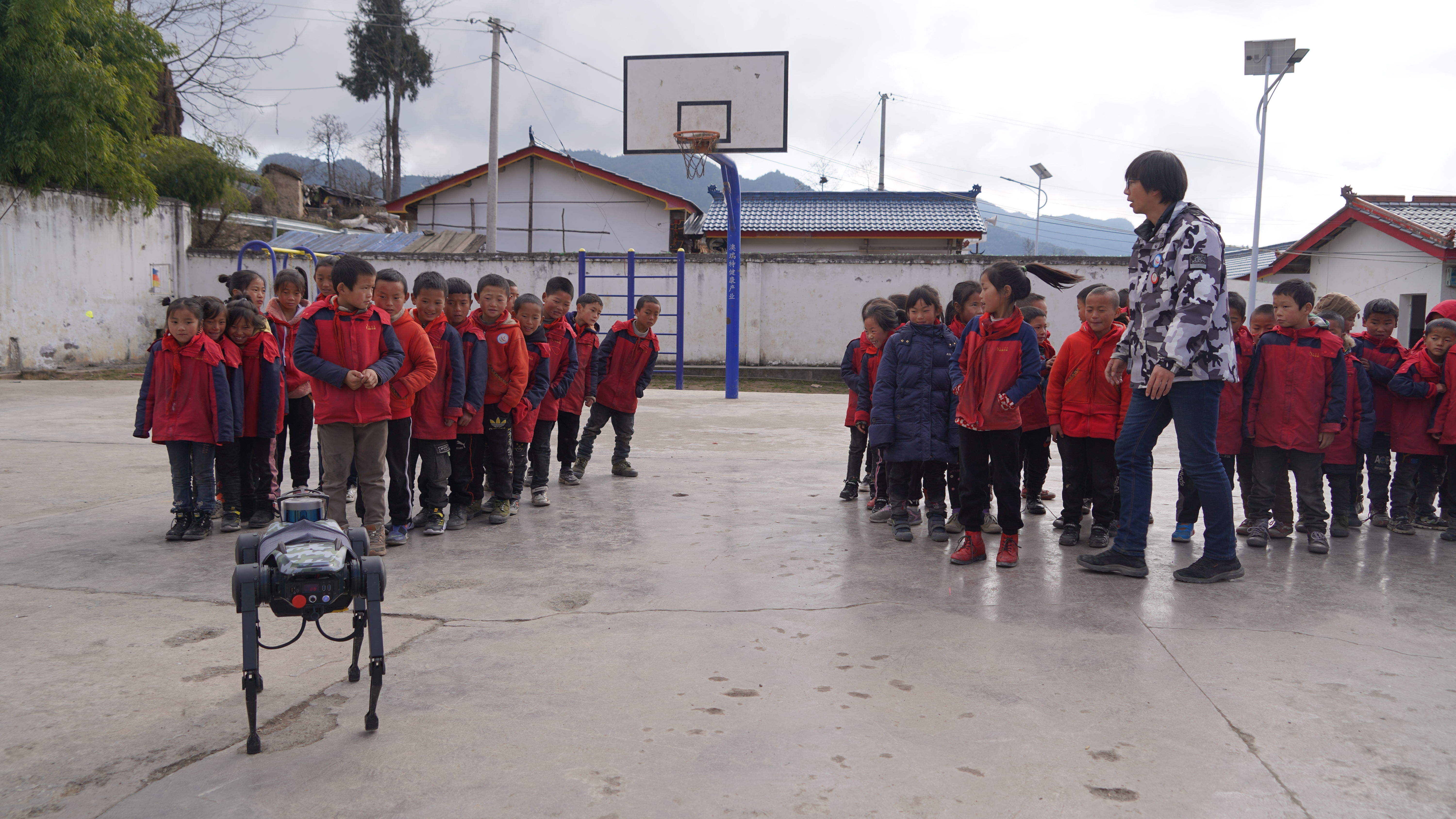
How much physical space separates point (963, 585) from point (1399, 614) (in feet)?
5.56

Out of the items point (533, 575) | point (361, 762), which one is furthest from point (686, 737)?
point (533, 575)

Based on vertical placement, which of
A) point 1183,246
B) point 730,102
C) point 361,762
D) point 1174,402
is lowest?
point 361,762

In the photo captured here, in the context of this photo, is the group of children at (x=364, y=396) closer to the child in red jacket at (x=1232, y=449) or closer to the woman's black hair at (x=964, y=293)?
the woman's black hair at (x=964, y=293)

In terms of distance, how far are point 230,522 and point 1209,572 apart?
4966mm

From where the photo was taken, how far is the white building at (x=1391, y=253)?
1652cm

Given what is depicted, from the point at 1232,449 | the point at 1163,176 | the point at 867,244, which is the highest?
the point at 867,244

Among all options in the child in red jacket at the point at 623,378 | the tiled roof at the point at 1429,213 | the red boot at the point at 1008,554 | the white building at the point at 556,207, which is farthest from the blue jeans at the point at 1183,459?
the white building at the point at 556,207

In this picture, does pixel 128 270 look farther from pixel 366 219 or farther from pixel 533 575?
pixel 533 575

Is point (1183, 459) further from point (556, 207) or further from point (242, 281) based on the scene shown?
point (556, 207)

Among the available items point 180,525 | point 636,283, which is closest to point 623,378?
point 180,525

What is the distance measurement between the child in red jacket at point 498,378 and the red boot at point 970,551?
256cm

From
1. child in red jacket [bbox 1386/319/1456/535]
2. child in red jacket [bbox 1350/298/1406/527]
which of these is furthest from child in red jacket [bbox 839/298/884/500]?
child in red jacket [bbox 1386/319/1456/535]

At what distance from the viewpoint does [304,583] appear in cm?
242

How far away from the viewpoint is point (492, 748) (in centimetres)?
243
